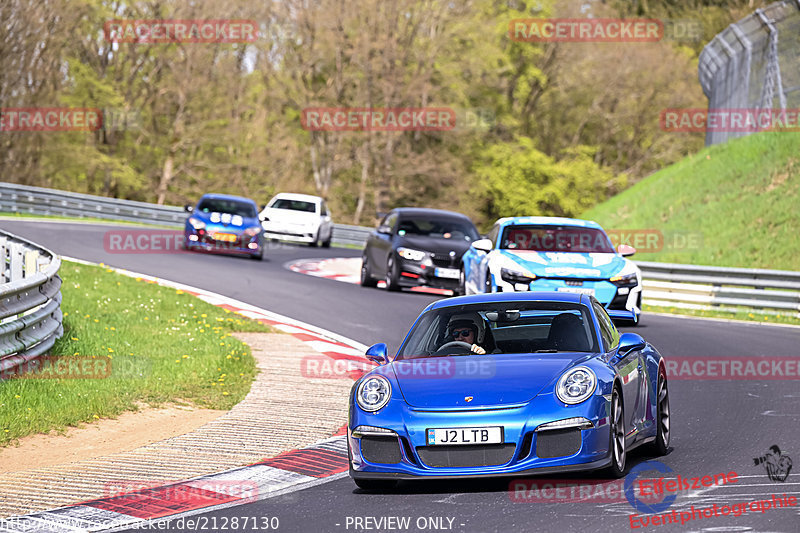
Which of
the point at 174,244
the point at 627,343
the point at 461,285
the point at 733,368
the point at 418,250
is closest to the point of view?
the point at 627,343

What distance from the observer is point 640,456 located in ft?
26.9

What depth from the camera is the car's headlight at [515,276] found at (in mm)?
16094

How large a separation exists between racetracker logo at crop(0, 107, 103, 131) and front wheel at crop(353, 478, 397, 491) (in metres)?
43.6

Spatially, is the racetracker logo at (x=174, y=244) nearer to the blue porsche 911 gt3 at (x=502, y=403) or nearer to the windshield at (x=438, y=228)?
the windshield at (x=438, y=228)

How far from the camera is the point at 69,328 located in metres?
13.7

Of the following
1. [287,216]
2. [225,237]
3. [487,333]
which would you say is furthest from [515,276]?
[287,216]

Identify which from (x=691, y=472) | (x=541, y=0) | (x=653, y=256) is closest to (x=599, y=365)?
(x=691, y=472)

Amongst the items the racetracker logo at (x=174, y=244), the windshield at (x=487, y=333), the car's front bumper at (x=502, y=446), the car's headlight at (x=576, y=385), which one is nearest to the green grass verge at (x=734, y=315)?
the racetracker logo at (x=174, y=244)

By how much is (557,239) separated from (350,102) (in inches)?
1709

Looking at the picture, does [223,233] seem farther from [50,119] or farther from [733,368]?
[50,119]

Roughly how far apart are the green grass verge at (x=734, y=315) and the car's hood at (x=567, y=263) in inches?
208

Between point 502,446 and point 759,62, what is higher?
point 759,62

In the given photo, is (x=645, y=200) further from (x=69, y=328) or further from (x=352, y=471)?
(x=352, y=471)

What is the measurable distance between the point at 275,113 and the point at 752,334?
149 feet
